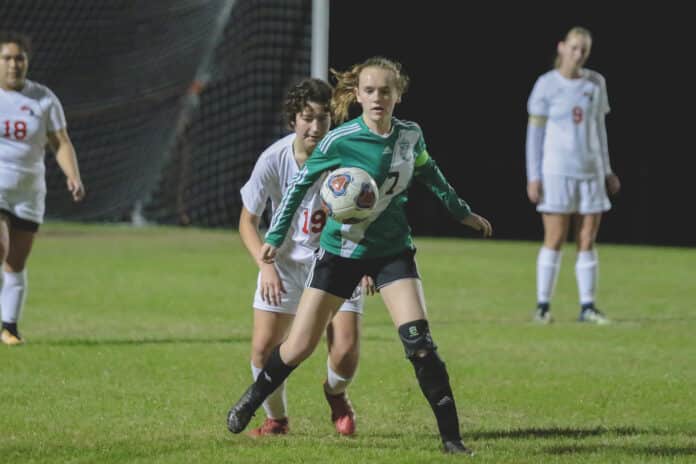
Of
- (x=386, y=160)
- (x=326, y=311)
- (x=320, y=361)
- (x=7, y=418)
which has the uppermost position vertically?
(x=386, y=160)

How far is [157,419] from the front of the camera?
6.20 metres

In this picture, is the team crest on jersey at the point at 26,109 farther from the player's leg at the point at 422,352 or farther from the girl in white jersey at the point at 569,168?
the player's leg at the point at 422,352

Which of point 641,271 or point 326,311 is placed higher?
point 326,311

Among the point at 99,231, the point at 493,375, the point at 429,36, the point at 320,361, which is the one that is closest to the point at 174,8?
the point at 320,361

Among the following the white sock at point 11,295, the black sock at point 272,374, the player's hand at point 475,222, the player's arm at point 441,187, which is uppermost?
the player's arm at point 441,187

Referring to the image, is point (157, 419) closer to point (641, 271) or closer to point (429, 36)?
point (641, 271)

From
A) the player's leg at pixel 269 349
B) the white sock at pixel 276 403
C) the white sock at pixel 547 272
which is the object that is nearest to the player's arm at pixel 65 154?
the player's leg at pixel 269 349

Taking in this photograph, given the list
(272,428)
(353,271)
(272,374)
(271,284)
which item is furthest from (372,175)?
(272,428)

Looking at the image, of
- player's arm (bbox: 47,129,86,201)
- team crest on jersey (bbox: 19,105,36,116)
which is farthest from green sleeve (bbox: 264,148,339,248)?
team crest on jersey (bbox: 19,105,36,116)

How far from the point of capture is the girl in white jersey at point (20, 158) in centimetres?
879

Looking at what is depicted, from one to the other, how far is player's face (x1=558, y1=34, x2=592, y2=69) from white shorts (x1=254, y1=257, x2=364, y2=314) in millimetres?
5275

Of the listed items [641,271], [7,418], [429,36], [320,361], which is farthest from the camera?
[429,36]

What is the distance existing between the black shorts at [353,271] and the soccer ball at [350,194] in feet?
0.62

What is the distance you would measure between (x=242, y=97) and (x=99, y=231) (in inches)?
167
